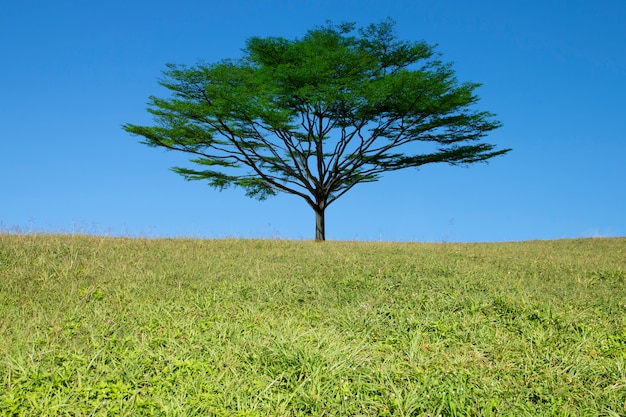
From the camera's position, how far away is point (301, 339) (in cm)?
542

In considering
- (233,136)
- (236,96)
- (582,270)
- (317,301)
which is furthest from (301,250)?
(233,136)

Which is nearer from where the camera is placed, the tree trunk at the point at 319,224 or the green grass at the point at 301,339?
the green grass at the point at 301,339

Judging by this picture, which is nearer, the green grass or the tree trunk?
the green grass

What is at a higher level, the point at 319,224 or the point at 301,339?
the point at 319,224

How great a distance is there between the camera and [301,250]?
12.1m

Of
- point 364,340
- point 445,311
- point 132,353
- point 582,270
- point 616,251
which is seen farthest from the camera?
point 616,251

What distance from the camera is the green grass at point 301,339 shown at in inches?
171

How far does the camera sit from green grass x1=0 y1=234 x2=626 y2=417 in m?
4.35

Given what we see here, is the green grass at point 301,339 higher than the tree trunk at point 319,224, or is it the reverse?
the tree trunk at point 319,224

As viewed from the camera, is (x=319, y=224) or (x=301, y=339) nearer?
(x=301, y=339)

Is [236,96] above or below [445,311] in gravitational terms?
above

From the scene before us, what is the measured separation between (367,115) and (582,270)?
13.2 metres

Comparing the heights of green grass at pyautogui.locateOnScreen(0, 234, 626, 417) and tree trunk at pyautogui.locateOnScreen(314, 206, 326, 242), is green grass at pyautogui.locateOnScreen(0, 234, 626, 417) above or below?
below

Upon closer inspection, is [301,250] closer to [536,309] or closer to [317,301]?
[317,301]
